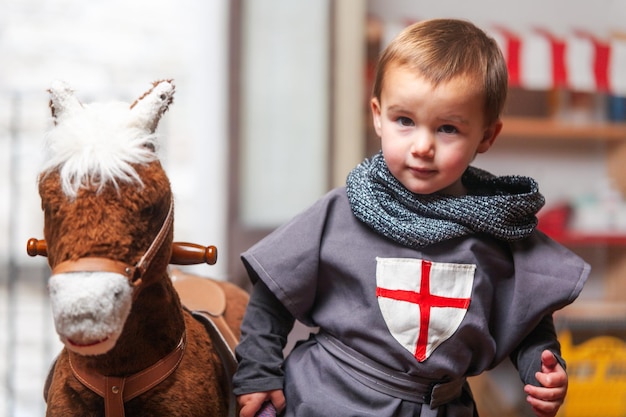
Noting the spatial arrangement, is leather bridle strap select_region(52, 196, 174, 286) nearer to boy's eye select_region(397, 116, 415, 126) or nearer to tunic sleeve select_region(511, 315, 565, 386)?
boy's eye select_region(397, 116, 415, 126)

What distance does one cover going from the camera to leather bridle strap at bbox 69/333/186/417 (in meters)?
0.74

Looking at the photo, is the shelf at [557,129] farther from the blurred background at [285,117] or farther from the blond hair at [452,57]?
the blond hair at [452,57]

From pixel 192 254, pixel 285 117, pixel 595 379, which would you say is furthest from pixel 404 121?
pixel 595 379

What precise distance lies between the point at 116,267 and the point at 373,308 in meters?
0.35

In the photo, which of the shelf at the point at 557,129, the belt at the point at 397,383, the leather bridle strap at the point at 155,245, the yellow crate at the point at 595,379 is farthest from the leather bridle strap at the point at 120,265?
the shelf at the point at 557,129

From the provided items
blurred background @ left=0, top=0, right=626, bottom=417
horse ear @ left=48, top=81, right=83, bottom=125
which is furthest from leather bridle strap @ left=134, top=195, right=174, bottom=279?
blurred background @ left=0, top=0, right=626, bottom=417

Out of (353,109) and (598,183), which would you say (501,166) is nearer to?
(598,183)

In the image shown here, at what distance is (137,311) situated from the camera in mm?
751

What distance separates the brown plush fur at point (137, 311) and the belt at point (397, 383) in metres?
0.17

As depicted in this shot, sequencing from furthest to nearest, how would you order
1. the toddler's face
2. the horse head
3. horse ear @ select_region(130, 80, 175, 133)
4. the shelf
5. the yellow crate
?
1. the shelf
2. the yellow crate
3. the toddler's face
4. horse ear @ select_region(130, 80, 175, 133)
5. the horse head

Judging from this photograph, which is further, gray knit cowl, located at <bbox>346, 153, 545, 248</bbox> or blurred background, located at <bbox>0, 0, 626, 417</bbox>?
blurred background, located at <bbox>0, 0, 626, 417</bbox>

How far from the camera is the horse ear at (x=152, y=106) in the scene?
0.73 m

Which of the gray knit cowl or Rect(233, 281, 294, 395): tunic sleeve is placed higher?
the gray knit cowl

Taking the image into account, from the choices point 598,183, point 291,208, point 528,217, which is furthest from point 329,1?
point 528,217
